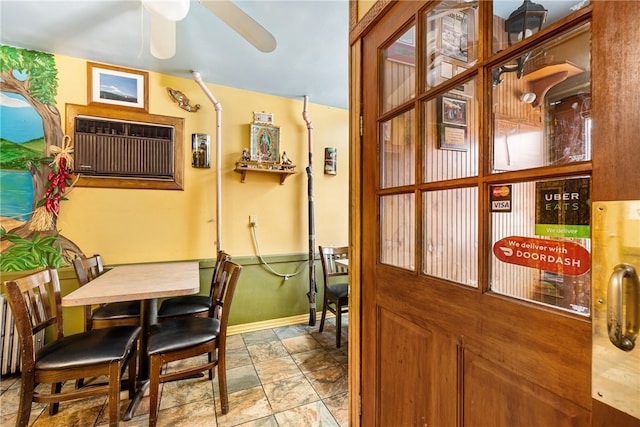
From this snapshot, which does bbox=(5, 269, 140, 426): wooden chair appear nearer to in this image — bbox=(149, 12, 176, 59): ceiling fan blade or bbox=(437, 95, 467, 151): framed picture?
bbox=(149, 12, 176, 59): ceiling fan blade

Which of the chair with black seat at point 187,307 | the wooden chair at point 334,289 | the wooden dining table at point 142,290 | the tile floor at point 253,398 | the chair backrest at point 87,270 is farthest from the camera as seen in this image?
the wooden chair at point 334,289

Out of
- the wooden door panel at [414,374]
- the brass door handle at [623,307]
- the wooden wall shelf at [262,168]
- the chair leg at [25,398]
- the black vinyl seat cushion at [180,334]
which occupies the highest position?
the wooden wall shelf at [262,168]

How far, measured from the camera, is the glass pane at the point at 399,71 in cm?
106

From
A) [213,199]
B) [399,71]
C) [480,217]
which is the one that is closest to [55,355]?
[213,199]

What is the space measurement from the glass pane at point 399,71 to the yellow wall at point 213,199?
2017 millimetres

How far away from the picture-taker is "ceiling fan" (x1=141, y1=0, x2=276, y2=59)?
1458 mm

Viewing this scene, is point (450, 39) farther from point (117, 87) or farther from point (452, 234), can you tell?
point (117, 87)

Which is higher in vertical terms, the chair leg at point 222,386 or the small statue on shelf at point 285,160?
the small statue on shelf at point 285,160

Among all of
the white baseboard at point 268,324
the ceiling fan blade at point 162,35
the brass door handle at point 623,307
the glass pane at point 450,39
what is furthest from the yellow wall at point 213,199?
the brass door handle at point 623,307

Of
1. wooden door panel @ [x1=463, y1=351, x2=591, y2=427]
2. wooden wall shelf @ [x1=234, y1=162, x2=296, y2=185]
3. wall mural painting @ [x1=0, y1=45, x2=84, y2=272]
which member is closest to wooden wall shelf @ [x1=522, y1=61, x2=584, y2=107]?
wooden door panel @ [x1=463, y1=351, x2=591, y2=427]

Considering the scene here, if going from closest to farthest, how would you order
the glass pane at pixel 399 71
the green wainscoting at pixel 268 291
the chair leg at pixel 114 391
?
the glass pane at pixel 399 71
the chair leg at pixel 114 391
the green wainscoting at pixel 268 291

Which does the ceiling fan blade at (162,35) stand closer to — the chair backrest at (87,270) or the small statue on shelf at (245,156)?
the small statue on shelf at (245,156)

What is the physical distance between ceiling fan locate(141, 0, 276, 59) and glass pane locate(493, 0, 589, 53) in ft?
4.37

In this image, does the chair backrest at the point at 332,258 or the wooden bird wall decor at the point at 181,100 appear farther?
the chair backrest at the point at 332,258
